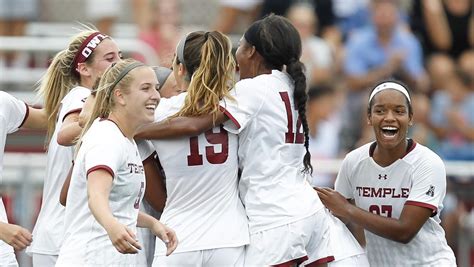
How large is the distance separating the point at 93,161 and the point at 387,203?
6.51ft

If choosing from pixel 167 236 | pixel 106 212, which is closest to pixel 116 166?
pixel 106 212

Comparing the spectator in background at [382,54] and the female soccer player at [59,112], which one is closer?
the female soccer player at [59,112]

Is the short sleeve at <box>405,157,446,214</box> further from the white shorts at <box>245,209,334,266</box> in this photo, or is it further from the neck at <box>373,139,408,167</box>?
the white shorts at <box>245,209,334,266</box>

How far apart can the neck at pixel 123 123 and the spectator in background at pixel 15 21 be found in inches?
256

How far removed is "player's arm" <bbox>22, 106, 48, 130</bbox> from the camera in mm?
6922

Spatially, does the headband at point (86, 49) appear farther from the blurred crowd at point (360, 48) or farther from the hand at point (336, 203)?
the blurred crowd at point (360, 48)

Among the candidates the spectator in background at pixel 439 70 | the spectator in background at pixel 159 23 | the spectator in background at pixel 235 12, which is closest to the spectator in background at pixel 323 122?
the spectator in background at pixel 235 12

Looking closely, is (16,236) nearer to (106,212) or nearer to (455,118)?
(106,212)

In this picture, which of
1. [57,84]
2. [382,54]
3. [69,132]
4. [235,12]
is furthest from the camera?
[235,12]

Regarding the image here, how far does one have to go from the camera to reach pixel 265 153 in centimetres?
651

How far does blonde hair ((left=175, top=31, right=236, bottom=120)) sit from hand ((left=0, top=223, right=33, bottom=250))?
1.04m

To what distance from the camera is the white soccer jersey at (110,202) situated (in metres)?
5.74

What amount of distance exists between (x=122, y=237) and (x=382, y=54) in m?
7.40

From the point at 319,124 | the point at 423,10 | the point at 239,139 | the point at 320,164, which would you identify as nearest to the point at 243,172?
the point at 239,139
